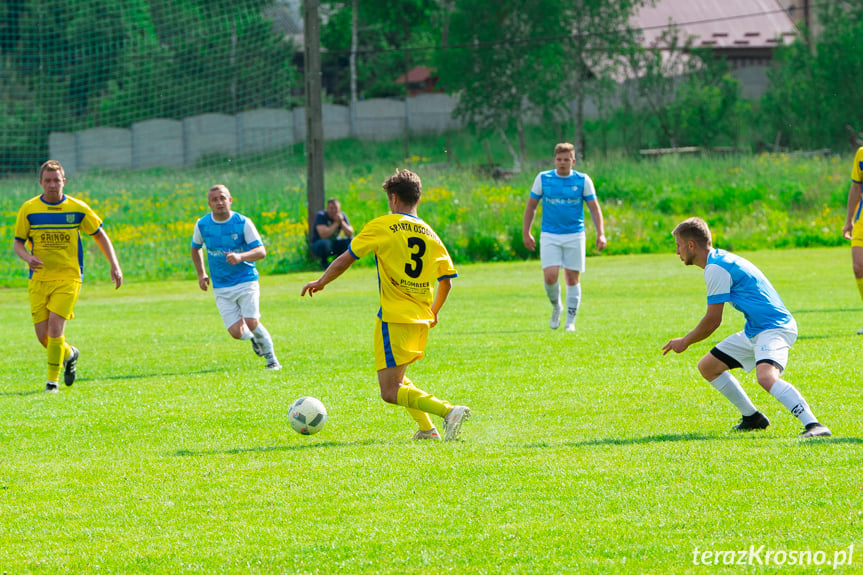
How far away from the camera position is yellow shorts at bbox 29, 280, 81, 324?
9.43 metres

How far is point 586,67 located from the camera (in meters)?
41.4

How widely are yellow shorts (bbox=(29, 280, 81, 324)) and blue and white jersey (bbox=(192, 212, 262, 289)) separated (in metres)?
1.31

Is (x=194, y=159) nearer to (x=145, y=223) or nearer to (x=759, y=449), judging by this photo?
(x=145, y=223)

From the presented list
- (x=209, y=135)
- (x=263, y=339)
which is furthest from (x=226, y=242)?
(x=209, y=135)

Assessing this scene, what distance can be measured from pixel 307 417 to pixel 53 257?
396 cm

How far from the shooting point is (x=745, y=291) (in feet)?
20.8

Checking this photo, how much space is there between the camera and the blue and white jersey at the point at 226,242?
33.3ft

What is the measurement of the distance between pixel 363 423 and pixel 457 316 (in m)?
7.29

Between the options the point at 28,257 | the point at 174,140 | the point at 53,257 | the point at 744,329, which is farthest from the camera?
the point at 174,140

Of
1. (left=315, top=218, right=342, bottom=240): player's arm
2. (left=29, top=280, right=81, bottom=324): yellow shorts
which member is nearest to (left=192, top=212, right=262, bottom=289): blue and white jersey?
(left=29, top=280, right=81, bottom=324): yellow shorts

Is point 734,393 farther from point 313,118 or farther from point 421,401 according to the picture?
point 313,118

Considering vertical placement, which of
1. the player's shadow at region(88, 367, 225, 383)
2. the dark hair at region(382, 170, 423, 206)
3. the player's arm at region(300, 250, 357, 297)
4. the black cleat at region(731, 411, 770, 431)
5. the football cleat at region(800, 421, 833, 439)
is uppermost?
the dark hair at region(382, 170, 423, 206)

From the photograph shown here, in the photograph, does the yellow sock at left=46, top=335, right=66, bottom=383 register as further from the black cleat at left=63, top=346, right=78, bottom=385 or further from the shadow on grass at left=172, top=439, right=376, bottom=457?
the shadow on grass at left=172, top=439, right=376, bottom=457

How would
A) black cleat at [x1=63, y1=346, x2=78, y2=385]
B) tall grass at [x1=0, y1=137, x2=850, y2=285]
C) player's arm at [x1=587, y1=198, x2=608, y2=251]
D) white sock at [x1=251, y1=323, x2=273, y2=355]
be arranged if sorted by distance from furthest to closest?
1. tall grass at [x1=0, y1=137, x2=850, y2=285]
2. player's arm at [x1=587, y1=198, x2=608, y2=251]
3. white sock at [x1=251, y1=323, x2=273, y2=355]
4. black cleat at [x1=63, y1=346, x2=78, y2=385]
